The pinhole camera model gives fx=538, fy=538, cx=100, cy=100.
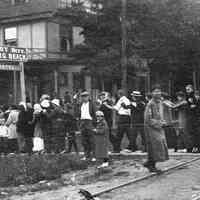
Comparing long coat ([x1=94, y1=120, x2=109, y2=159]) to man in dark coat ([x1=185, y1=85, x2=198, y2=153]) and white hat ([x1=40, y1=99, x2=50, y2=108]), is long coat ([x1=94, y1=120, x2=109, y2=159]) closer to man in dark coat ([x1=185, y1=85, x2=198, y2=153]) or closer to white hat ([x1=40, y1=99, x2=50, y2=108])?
man in dark coat ([x1=185, y1=85, x2=198, y2=153])

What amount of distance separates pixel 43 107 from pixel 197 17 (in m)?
13.1

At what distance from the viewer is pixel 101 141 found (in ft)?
40.3

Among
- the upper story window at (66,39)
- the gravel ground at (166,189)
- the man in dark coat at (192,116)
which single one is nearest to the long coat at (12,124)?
the man in dark coat at (192,116)

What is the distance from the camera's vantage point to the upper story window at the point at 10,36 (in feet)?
111

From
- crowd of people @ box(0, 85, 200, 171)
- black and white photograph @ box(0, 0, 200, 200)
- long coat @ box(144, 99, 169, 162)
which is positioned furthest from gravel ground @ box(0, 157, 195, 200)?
crowd of people @ box(0, 85, 200, 171)

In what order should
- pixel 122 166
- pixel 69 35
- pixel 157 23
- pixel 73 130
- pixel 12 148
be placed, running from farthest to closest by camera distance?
1. pixel 69 35
2. pixel 157 23
3. pixel 12 148
4. pixel 73 130
5. pixel 122 166

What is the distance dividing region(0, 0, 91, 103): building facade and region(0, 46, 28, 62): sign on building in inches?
632

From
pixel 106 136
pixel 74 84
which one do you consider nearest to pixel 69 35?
pixel 74 84

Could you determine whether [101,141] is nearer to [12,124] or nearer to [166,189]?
[166,189]

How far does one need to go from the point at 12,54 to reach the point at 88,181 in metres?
6.12

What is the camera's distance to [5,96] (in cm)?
3397

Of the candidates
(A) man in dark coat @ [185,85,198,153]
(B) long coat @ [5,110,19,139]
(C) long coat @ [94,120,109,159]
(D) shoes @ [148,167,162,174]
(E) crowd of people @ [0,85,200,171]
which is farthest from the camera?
(B) long coat @ [5,110,19,139]

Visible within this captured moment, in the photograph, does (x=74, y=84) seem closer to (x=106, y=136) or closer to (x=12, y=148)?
(x=12, y=148)

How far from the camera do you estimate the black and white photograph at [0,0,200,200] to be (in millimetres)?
10500
